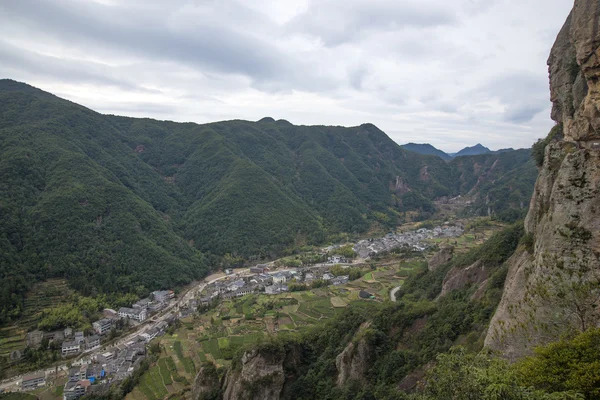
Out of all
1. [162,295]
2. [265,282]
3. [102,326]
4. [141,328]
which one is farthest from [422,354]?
[162,295]

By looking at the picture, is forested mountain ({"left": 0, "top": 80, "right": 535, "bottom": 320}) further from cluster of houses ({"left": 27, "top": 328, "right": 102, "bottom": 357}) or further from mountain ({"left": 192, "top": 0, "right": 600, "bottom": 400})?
mountain ({"left": 192, "top": 0, "right": 600, "bottom": 400})

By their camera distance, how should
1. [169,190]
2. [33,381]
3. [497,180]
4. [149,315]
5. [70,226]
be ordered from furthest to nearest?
1. [497,180]
2. [169,190]
3. [70,226]
4. [149,315]
5. [33,381]

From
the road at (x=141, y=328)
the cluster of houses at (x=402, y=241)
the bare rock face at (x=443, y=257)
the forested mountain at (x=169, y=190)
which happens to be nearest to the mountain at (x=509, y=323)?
the bare rock face at (x=443, y=257)

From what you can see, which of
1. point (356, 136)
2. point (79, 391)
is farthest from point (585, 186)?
point (356, 136)

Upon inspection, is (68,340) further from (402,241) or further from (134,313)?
(402,241)

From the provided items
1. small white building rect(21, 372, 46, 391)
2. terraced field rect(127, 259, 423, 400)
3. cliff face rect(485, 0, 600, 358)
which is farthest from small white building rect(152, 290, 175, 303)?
cliff face rect(485, 0, 600, 358)

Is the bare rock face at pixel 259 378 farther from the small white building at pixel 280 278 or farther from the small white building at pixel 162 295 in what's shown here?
the small white building at pixel 280 278

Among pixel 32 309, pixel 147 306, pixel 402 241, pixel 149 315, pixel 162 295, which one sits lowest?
pixel 149 315
